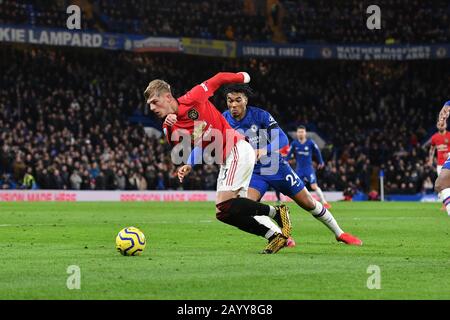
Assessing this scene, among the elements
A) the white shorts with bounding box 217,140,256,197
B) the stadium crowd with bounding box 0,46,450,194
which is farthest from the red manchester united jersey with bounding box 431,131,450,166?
the white shorts with bounding box 217,140,256,197

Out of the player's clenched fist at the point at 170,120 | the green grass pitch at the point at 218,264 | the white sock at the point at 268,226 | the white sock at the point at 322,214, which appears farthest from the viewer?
the white sock at the point at 322,214

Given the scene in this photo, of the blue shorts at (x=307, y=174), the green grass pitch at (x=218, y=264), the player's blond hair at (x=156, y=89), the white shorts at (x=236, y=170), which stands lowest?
the blue shorts at (x=307, y=174)

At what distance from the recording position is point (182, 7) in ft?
164

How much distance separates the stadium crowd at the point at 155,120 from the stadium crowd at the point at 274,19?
2165 millimetres

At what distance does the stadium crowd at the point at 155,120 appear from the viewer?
122ft

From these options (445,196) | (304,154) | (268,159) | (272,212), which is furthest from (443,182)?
(304,154)

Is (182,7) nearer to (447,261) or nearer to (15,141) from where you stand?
(15,141)

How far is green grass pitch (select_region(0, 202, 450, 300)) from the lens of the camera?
7.75 metres

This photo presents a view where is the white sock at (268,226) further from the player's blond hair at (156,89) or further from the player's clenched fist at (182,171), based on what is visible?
the player's blond hair at (156,89)

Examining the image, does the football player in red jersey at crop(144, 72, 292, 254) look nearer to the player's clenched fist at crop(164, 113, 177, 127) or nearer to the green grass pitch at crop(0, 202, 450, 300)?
the player's clenched fist at crop(164, 113, 177, 127)

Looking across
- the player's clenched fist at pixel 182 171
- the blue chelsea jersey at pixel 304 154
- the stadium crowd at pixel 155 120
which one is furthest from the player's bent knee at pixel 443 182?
the stadium crowd at pixel 155 120
